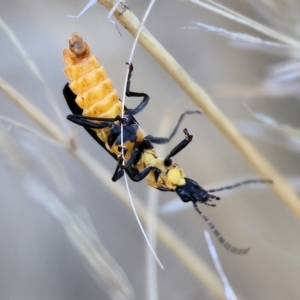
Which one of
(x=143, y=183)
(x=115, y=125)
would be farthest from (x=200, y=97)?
(x=143, y=183)

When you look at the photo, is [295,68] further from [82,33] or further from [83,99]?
[82,33]

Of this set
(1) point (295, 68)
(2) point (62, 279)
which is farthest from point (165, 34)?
(2) point (62, 279)

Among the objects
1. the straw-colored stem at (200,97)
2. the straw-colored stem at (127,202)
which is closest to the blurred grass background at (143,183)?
the straw-colored stem at (127,202)

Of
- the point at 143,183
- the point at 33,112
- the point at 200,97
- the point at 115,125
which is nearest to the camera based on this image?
the point at 200,97

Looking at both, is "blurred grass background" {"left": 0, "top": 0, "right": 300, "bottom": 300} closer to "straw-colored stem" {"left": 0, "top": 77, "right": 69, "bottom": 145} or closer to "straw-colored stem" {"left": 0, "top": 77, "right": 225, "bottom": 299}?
"straw-colored stem" {"left": 0, "top": 77, "right": 225, "bottom": 299}

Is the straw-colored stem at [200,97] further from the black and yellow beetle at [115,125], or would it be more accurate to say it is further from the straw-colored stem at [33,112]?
the straw-colored stem at [33,112]

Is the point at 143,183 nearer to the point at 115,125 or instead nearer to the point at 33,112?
the point at 115,125
